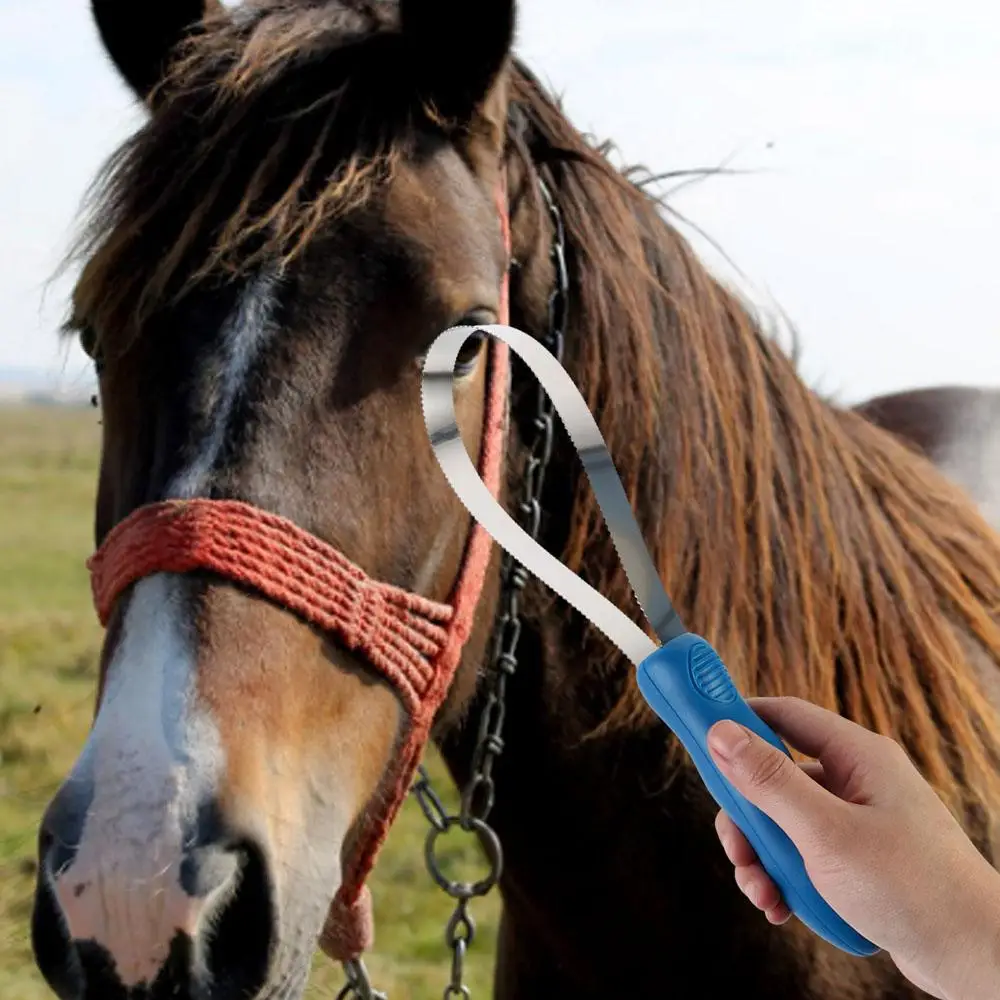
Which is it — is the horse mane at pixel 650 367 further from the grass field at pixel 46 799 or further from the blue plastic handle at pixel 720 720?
the blue plastic handle at pixel 720 720

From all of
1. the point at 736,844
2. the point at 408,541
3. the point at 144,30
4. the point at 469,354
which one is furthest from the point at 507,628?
the point at 144,30

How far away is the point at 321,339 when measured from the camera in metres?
1.54

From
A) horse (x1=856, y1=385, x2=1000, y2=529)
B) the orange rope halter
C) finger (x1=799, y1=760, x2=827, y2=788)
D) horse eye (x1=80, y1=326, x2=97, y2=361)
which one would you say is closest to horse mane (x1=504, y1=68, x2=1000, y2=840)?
the orange rope halter

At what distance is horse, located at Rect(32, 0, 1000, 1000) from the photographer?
4.41 feet

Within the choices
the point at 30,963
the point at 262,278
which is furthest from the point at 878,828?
the point at 30,963

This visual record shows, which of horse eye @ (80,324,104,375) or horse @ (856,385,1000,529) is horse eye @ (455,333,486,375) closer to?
horse eye @ (80,324,104,375)

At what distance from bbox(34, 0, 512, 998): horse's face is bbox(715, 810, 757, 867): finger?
1.68 ft

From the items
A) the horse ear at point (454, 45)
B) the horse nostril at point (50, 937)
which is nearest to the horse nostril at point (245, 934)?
the horse nostril at point (50, 937)

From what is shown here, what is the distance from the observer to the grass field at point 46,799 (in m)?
4.19

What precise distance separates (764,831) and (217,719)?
1.98ft

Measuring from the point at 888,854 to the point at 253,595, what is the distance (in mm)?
790

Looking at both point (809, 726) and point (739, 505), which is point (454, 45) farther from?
point (809, 726)

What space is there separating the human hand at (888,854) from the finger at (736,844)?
4.5 inches

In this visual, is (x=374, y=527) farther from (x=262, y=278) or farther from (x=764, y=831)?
(x=764, y=831)
